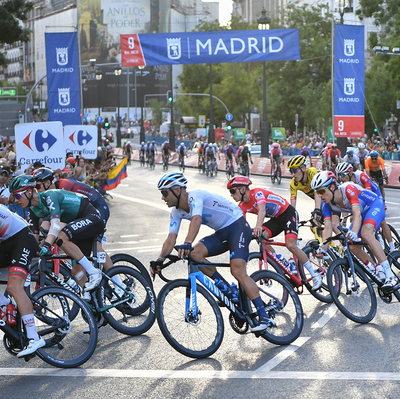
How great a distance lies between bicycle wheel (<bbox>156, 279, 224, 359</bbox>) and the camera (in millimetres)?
6695

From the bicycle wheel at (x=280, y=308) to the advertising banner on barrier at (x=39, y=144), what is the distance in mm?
9967

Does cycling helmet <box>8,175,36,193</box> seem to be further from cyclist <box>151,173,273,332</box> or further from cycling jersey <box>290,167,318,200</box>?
cycling jersey <box>290,167,318,200</box>

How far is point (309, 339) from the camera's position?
739 centimetres

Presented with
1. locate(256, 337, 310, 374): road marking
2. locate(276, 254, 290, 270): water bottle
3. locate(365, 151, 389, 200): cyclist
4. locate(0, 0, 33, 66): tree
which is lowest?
locate(256, 337, 310, 374): road marking

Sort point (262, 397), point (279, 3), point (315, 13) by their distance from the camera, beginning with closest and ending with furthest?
point (262, 397)
point (315, 13)
point (279, 3)

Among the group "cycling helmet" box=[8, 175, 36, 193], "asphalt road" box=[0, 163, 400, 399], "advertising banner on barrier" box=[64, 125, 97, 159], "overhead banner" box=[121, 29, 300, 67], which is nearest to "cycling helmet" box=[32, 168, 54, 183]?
"cycling helmet" box=[8, 175, 36, 193]

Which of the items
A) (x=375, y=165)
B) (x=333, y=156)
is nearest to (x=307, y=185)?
(x=375, y=165)

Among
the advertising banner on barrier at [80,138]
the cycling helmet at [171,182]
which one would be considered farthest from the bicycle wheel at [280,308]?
the advertising banner on barrier at [80,138]

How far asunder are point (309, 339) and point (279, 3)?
126 meters

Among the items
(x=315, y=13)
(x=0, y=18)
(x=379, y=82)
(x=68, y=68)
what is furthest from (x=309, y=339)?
(x=315, y=13)

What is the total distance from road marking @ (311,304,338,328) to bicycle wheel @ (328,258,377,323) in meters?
0.30

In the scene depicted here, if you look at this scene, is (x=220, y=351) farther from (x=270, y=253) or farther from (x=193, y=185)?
(x=193, y=185)

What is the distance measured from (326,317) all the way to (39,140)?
9.66m

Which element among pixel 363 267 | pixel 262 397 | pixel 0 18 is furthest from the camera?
pixel 0 18
